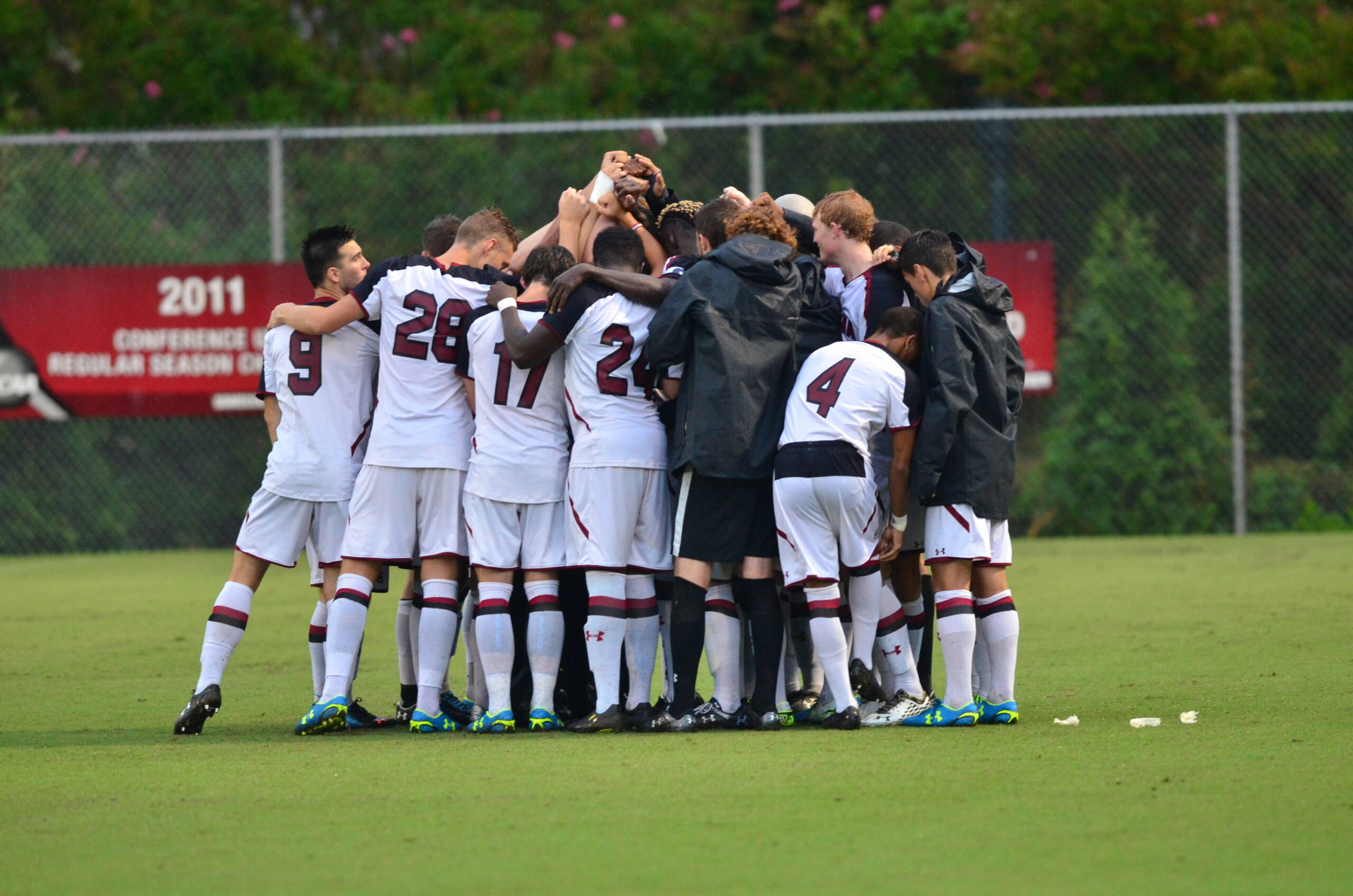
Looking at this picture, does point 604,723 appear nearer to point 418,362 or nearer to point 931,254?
point 418,362

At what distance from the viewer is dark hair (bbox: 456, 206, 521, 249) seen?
6848 millimetres

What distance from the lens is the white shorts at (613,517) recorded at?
6.34m

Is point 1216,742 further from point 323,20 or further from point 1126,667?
point 323,20

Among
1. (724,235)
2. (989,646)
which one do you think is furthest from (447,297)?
(989,646)

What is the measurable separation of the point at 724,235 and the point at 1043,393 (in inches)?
274

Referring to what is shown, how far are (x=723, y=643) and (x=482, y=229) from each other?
1.99 metres

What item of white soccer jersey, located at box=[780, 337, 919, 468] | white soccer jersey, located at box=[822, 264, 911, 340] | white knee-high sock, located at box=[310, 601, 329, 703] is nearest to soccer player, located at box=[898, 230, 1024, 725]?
white soccer jersey, located at box=[780, 337, 919, 468]

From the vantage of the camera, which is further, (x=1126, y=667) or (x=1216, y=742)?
(x=1126, y=667)

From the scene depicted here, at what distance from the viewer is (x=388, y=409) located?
21.6 ft

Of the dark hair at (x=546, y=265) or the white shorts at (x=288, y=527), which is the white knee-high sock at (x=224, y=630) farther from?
the dark hair at (x=546, y=265)

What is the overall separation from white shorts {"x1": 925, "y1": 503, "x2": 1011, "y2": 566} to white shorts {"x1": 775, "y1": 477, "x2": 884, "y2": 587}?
26cm

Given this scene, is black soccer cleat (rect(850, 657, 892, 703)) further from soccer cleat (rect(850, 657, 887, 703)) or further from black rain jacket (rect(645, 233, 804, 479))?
black rain jacket (rect(645, 233, 804, 479))

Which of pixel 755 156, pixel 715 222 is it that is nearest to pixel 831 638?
pixel 715 222

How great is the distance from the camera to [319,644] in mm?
6832
